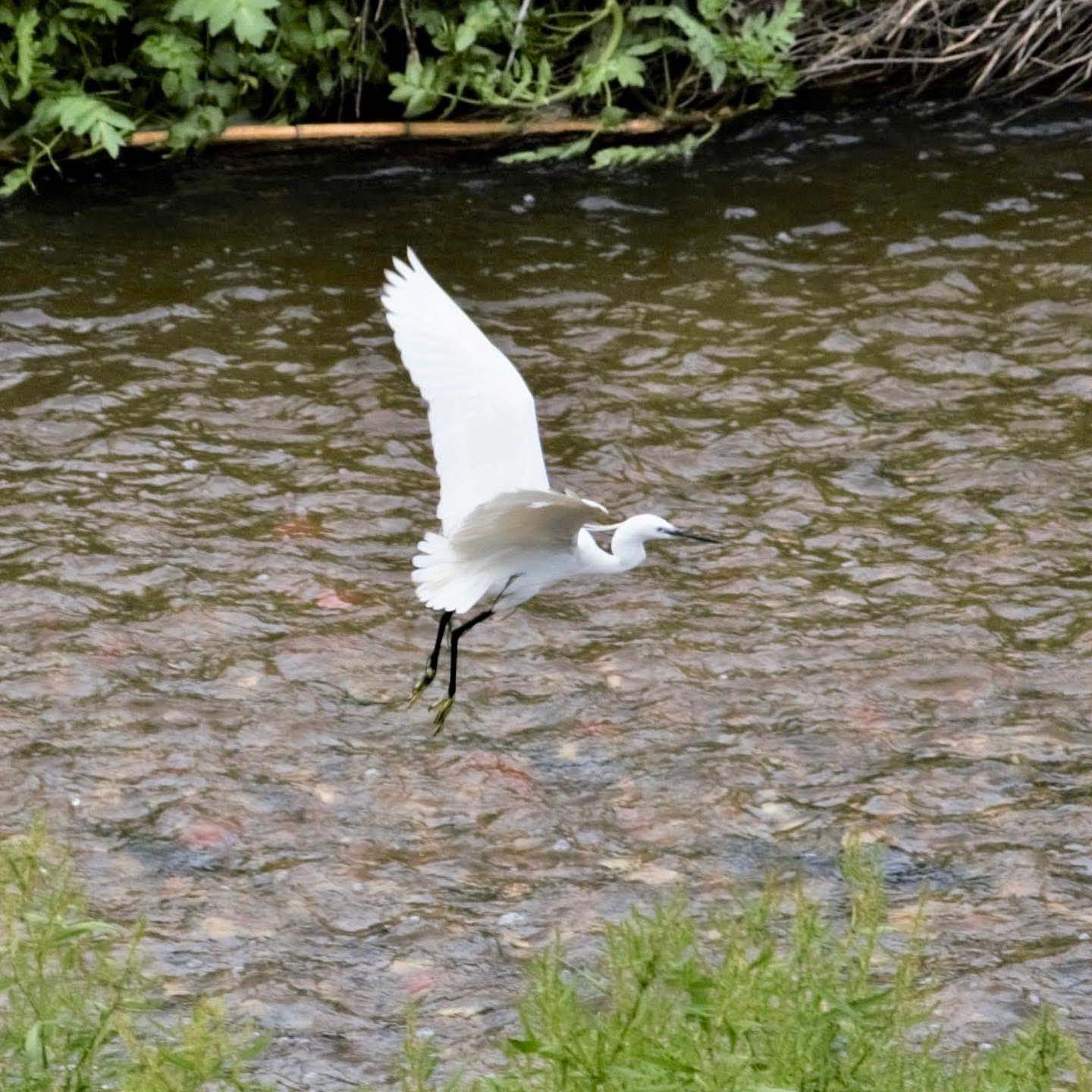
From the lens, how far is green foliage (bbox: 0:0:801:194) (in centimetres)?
803

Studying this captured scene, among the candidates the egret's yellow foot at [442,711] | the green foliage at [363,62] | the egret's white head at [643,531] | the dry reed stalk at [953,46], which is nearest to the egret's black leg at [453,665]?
the egret's yellow foot at [442,711]

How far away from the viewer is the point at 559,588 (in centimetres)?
576

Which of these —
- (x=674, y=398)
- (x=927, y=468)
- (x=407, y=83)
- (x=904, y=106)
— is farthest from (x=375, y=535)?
(x=904, y=106)

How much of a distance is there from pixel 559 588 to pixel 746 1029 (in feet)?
10.7

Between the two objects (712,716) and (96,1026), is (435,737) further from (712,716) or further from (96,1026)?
(96,1026)

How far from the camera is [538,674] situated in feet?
17.2

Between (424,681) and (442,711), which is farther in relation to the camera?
(424,681)

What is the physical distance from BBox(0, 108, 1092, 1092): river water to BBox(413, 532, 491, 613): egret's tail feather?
68 cm

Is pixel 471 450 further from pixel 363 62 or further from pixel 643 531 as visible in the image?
pixel 363 62

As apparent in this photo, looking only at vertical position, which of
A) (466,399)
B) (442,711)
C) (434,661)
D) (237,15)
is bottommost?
(442,711)

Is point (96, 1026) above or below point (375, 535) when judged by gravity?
above

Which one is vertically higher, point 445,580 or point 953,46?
point 953,46

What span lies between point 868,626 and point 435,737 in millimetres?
1381

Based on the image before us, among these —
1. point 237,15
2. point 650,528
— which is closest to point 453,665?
point 650,528
